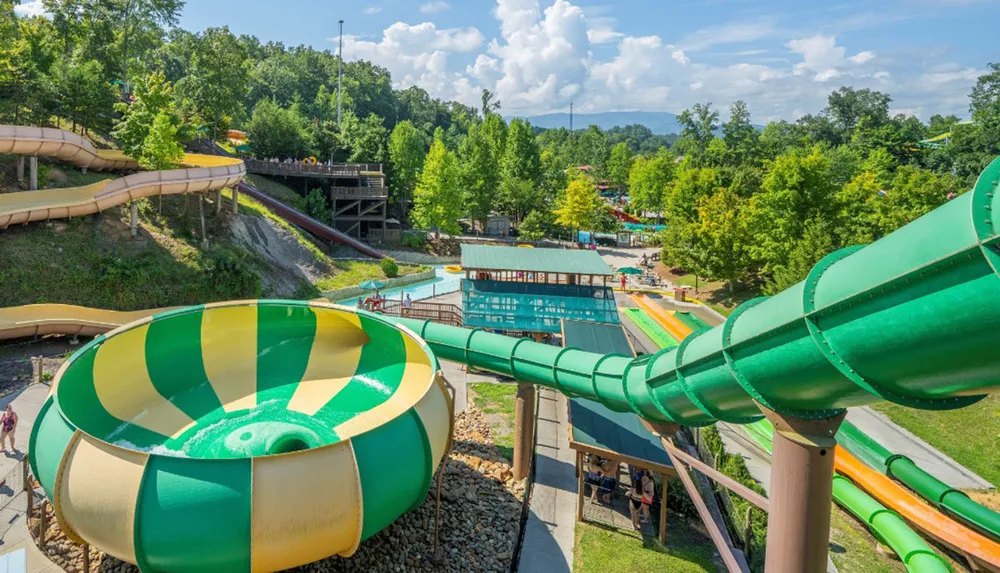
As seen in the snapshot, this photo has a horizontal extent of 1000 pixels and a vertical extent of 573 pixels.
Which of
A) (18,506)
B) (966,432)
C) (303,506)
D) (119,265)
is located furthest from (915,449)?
(119,265)

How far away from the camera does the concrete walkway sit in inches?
462

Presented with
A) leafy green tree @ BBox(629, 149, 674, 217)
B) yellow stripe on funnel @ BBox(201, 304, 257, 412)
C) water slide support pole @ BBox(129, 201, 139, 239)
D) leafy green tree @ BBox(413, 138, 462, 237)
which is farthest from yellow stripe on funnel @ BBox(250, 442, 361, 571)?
leafy green tree @ BBox(629, 149, 674, 217)


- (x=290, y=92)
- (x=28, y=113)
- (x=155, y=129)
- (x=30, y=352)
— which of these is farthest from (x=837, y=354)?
(x=290, y=92)

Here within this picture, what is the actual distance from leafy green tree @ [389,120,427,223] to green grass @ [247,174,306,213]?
11221 mm

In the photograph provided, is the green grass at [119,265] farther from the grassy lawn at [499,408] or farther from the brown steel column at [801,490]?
the brown steel column at [801,490]

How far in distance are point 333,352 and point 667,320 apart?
61.5 ft

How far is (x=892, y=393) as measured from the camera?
4984 mm

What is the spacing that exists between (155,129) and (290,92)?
7356 centimetres

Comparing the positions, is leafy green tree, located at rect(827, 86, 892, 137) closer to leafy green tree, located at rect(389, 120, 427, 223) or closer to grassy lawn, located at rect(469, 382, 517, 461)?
leafy green tree, located at rect(389, 120, 427, 223)

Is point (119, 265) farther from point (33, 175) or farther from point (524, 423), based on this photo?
point (524, 423)

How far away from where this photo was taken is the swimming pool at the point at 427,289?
111 feet

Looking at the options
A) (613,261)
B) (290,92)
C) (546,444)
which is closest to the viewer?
(546,444)

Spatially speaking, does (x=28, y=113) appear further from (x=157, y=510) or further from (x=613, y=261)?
(x=613, y=261)

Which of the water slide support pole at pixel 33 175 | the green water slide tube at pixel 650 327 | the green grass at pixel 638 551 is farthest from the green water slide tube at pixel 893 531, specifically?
the water slide support pole at pixel 33 175
